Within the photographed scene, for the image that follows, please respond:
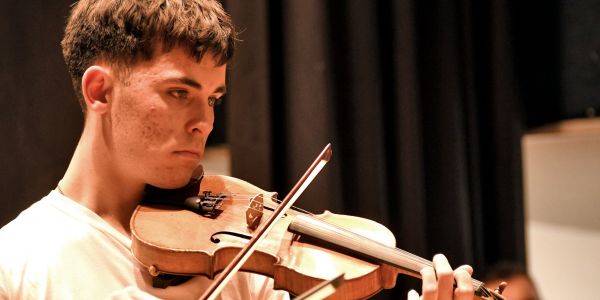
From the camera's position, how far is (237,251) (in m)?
0.87

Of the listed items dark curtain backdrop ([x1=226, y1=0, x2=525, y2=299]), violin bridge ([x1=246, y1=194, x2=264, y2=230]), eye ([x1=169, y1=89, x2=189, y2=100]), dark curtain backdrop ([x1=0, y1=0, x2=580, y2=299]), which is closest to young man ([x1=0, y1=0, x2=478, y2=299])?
eye ([x1=169, y1=89, x2=189, y2=100])

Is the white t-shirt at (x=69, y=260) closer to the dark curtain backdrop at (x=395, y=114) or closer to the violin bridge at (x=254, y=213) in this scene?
the violin bridge at (x=254, y=213)

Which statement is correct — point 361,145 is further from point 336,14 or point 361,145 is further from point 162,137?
point 162,137

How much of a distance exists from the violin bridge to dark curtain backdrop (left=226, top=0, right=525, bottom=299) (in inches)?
21.5

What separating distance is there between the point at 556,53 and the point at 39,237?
165 centimetres

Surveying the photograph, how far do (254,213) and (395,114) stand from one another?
0.91 m

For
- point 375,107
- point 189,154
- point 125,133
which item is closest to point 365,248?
point 189,154

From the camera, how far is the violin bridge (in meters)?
0.93

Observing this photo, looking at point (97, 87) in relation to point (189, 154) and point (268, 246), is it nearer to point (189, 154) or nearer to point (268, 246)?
point (189, 154)

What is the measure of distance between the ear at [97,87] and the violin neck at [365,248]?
366mm

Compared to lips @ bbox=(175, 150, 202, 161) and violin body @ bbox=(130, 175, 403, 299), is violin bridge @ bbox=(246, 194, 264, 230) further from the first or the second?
lips @ bbox=(175, 150, 202, 161)

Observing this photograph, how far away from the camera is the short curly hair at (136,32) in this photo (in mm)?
948

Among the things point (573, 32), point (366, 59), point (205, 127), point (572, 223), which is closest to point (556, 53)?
point (573, 32)

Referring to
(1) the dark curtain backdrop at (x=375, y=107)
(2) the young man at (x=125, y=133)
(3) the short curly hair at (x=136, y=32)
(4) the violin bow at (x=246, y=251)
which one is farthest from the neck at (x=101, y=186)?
(1) the dark curtain backdrop at (x=375, y=107)
